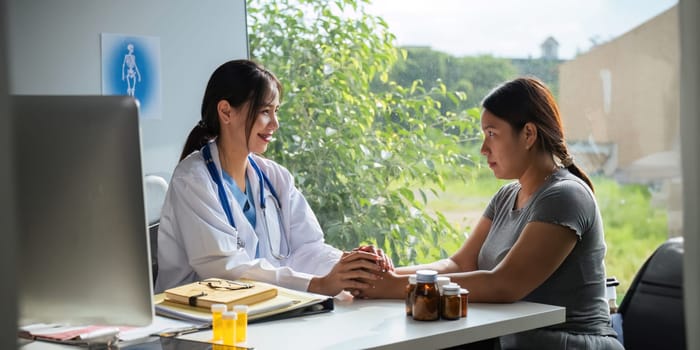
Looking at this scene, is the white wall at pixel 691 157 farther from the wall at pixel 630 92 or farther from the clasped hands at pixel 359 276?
the wall at pixel 630 92

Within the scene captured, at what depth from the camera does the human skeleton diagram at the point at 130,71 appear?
134 inches

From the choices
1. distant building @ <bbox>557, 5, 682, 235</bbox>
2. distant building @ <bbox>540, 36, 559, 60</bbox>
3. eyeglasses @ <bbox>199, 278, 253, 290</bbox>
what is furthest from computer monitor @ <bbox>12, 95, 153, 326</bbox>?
distant building @ <bbox>540, 36, 559, 60</bbox>

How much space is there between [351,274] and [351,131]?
2.20 metres

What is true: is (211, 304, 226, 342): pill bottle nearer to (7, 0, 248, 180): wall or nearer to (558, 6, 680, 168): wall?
(7, 0, 248, 180): wall

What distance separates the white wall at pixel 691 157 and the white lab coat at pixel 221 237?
4.56 ft

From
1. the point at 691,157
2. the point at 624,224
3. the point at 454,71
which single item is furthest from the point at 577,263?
the point at 454,71

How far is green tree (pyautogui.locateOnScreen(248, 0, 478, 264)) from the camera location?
14.4ft

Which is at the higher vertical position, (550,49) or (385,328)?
(550,49)

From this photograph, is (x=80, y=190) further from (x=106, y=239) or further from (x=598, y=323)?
(x=598, y=323)

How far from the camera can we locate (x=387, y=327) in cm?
189

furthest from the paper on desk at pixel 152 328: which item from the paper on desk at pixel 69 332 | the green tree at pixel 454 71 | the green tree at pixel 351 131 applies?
the green tree at pixel 454 71

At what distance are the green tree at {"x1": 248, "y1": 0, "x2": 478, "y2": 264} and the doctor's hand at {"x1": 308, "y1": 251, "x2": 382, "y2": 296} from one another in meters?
2.04

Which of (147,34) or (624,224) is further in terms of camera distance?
(624,224)

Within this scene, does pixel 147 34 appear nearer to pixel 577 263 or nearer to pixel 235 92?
pixel 235 92
